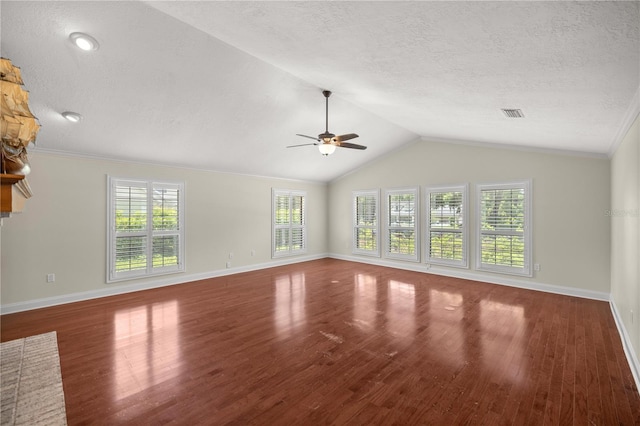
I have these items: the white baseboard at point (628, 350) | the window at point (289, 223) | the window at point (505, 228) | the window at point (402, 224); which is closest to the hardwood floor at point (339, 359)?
the white baseboard at point (628, 350)

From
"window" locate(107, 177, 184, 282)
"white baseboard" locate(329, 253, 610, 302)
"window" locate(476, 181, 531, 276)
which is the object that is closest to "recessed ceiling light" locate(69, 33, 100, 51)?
"window" locate(107, 177, 184, 282)

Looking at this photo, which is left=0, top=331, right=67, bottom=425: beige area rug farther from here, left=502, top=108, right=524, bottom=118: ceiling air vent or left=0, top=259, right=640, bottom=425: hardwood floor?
left=502, top=108, right=524, bottom=118: ceiling air vent

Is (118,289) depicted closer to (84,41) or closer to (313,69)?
(84,41)

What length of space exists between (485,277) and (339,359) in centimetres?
452

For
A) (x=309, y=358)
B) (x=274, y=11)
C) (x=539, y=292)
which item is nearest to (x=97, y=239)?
(x=309, y=358)

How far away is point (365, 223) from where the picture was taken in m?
8.31

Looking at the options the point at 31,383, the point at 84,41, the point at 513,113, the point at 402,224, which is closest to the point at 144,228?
the point at 31,383

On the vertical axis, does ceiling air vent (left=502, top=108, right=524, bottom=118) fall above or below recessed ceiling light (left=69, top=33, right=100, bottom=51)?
below

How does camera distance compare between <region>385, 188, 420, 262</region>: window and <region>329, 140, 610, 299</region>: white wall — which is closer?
<region>329, 140, 610, 299</region>: white wall

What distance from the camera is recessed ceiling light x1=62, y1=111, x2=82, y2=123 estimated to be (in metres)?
3.78

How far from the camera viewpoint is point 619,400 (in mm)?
2301

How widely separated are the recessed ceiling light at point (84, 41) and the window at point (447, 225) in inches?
251

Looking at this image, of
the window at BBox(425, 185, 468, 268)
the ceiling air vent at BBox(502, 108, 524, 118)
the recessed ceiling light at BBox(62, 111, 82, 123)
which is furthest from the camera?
the window at BBox(425, 185, 468, 268)

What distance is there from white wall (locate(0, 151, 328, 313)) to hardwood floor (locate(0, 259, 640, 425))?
0.47m
